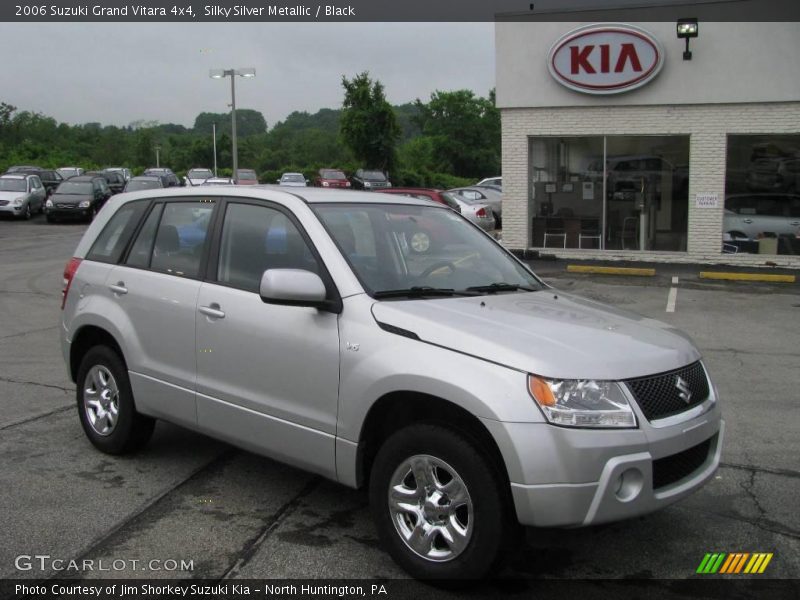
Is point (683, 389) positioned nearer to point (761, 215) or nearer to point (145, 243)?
point (145, 243)

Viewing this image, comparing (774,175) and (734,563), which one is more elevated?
(774,175)

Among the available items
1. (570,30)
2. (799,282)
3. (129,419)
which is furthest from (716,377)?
(570,30)

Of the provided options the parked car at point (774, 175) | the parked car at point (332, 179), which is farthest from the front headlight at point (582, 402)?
the parked car at point (332, 179)

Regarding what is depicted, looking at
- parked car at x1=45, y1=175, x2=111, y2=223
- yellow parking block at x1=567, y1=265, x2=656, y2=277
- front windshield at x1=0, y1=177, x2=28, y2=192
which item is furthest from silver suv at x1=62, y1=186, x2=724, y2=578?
front windshield at x1=0, y1=177, x2=28, y2=192

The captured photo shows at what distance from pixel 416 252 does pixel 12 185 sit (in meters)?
30.4

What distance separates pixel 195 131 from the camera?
133000 millimetres

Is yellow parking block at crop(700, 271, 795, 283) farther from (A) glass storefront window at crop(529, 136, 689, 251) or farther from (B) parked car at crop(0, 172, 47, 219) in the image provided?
(B) parked car at crop(0, 172, 47, 219)

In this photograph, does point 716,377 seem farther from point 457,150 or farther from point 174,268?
point 457,150

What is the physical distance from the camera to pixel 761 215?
16781mm

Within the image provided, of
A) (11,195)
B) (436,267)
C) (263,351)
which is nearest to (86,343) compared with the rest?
(263,351)

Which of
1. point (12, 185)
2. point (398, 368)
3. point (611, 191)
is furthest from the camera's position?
point (12, 185)

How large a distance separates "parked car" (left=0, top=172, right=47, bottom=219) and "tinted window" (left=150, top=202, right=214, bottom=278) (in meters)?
27.6

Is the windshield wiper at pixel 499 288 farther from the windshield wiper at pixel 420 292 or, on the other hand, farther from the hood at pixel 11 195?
the hood at pixel 11 195

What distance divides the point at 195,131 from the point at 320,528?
446 feet
